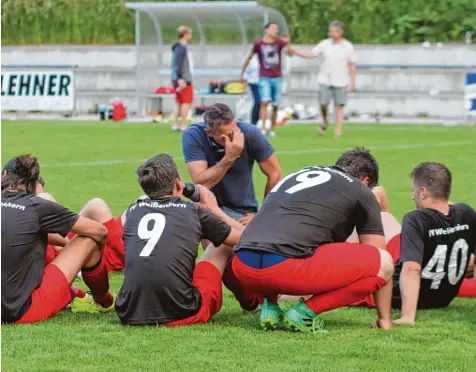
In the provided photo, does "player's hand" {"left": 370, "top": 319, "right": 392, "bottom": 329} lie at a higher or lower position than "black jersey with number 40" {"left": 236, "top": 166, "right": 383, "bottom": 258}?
lower

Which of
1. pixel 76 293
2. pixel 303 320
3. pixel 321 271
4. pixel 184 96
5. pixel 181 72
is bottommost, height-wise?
pixel 184 96

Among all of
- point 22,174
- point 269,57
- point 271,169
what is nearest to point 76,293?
point 22,174

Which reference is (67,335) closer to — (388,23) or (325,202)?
(325,202)

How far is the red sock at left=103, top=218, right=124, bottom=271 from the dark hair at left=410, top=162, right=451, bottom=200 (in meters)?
2.28

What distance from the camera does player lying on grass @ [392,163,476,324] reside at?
7.46 m

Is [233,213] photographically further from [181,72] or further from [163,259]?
[181,72]

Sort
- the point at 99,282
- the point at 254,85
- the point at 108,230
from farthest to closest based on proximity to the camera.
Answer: the point at 254,85
the point at 108,230
the point at 99,282

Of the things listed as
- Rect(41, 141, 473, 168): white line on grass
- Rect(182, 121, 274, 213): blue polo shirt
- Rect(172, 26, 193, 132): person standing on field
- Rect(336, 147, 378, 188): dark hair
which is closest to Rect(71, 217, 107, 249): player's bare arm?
Rect(336, 147, 378, 188): dark hair

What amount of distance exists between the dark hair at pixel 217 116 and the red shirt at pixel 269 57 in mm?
15105

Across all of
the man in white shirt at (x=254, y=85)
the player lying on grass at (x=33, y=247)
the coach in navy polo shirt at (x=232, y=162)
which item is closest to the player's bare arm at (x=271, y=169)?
the coach in navy polo shirt at (x=232, y=162)

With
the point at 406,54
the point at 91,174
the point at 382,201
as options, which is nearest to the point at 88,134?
the point at 91,174

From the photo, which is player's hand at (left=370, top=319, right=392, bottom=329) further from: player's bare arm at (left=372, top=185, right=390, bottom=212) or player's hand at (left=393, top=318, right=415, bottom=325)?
player's bare arm at (left=372, top=185, right=390, bottom=212)

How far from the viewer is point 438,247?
25.1 feet

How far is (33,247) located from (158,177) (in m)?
0.79
